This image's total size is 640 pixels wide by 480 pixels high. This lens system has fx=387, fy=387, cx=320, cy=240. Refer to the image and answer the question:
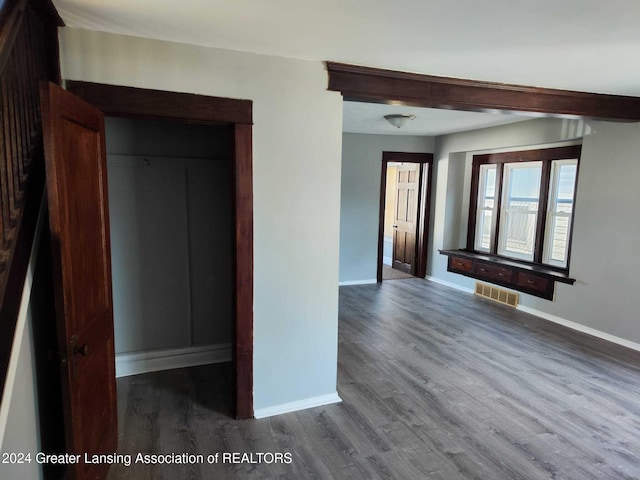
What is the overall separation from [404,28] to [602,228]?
3607 millimetres

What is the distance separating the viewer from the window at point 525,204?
4914 mm

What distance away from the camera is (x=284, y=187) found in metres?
2.54

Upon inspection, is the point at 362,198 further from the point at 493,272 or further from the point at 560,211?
the point at 560,211

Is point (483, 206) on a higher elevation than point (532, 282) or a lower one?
higher

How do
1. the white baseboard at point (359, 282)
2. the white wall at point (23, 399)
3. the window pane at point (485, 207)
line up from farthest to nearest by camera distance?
the white baseboard at point (359, 282) → the window pane at point (485, 207) → the white wall at point (23, 399)

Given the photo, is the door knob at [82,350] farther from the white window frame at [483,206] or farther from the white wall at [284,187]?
the white window frame at [483,206]

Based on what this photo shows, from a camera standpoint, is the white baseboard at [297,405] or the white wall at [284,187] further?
the white baseboard at [297,405]

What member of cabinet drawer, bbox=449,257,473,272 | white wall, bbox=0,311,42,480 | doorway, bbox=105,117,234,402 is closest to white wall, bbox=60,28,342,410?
doorway, bbox=105,117,234,402

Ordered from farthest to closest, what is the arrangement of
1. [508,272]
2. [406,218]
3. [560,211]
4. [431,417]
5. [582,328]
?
1. [406,218]
2. [508,272]
3. [560,211]
4. [582,328]
5. [431,417]

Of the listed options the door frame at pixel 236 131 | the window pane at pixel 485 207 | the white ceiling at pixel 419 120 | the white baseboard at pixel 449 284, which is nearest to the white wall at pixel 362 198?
the white ceiling at pixel 419 120

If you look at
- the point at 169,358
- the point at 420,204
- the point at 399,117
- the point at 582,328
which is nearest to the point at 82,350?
the point at 169,358

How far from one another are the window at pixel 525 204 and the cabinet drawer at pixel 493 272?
0.36m

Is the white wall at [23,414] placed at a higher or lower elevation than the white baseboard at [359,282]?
higher

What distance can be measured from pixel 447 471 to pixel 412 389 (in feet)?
3.00
